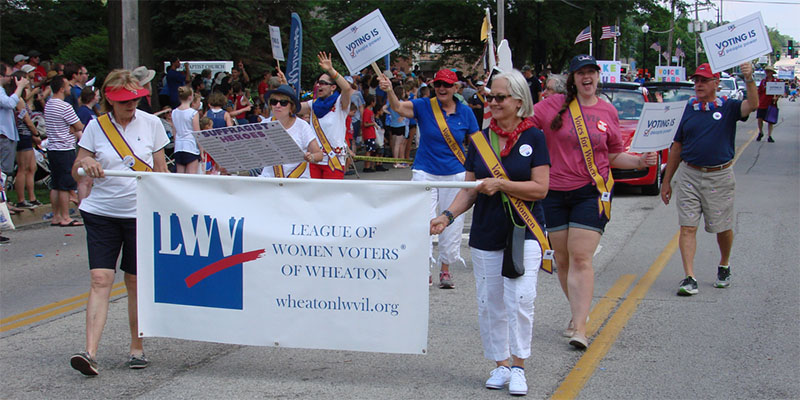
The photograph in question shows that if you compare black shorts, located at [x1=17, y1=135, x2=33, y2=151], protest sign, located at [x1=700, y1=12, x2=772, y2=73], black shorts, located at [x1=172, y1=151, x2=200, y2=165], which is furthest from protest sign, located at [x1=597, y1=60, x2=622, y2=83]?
protest sign, located at [x1=700, y1=12, x2=772, y2=73]

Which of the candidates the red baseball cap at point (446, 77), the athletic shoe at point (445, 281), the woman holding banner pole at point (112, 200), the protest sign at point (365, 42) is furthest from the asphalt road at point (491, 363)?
the protest sign at point (365, 42)

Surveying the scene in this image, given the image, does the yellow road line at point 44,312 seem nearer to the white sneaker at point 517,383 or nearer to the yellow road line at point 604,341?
the white sneaker at point 517,383

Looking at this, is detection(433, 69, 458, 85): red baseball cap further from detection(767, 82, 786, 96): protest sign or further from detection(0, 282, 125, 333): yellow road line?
detection(767, 82, 786, 96): protest sign

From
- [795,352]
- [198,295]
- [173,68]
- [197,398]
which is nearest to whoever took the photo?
[197,398]

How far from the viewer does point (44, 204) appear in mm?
12539

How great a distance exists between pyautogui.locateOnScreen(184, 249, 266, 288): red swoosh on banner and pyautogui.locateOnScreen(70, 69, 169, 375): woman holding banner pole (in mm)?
512

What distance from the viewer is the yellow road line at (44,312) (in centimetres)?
662

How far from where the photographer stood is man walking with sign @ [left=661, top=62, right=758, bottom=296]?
748 cm

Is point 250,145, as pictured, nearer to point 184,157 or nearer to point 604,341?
point 604,341

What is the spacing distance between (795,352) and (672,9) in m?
49.3

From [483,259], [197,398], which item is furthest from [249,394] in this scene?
[483,259]

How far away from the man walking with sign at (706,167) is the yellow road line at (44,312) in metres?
5.13

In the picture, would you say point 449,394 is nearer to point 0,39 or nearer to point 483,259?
point 483,259

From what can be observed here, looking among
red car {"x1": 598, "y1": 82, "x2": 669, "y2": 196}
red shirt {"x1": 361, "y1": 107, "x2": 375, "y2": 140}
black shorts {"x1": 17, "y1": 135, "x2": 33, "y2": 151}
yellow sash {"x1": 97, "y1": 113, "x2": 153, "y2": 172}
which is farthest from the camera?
red shirt {"x1": 361, "y1": 107, "x2": 375, "y2": 140}
